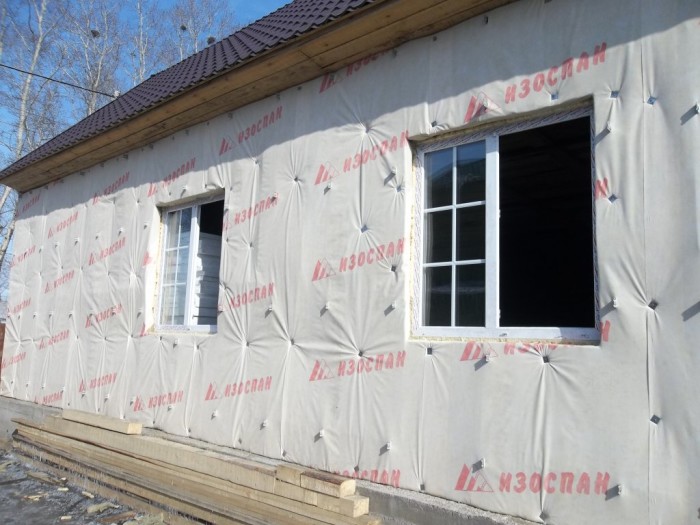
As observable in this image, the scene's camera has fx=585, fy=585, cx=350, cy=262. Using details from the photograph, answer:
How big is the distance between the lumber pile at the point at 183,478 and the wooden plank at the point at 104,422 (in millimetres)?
11

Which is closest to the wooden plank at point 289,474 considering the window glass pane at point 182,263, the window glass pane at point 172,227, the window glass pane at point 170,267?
the window glass pane at point 182,263

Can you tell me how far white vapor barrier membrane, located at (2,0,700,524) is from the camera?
3096 millimetres

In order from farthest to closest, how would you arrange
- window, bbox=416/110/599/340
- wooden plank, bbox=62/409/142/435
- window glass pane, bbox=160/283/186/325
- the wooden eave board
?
window glass pane, bbox=160/283/186/325 < wooden plank, bbox=62/409/142/435 < the wooden eave board < window, bbox=416/110/599/340

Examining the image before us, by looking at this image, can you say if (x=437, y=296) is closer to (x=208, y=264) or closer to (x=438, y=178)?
(x=438, y=178)

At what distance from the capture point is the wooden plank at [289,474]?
14.2 feet

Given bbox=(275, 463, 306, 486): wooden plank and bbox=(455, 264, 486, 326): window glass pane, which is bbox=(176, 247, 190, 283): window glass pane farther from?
bbox=(455, 264, 486, 326): window glass pane

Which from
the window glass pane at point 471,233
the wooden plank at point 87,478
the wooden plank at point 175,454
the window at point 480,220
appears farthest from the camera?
the wooden plank at point 87,478

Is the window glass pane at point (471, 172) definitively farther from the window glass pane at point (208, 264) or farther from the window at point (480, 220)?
the window glass pane at point (208, 264)

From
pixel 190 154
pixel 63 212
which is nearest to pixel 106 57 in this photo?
pixel 63 212

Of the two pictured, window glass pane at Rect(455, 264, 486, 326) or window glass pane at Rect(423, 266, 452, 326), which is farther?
window glass pane at Rect(423, 266, 452, 326)

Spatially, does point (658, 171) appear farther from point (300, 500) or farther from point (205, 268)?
point (205, 268)

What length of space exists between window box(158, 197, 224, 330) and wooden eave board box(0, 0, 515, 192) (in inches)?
40.1

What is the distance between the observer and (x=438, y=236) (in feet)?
13.9

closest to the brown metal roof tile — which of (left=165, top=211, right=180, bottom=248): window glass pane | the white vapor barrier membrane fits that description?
the white vapor barrier membrane
